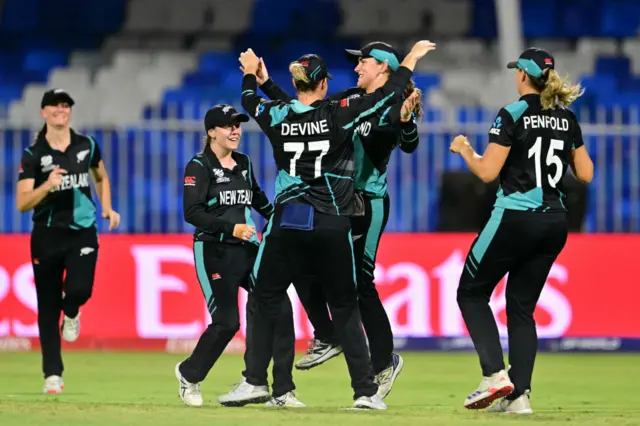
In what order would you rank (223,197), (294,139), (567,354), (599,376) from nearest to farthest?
(294,139) → (223,197) → (599,376) → (567,354)

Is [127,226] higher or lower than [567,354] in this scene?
higher

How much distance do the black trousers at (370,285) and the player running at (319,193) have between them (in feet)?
2.21

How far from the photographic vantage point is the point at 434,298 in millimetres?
14023

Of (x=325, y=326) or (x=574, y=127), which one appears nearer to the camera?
(x=574, y=127)

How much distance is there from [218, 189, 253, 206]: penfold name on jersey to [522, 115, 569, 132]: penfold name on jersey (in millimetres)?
1997

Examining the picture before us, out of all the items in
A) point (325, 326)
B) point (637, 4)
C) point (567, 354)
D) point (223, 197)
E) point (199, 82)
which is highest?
point (637, 4)

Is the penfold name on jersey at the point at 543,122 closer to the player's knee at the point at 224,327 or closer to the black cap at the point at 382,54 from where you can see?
the black cap at the point at 382,54

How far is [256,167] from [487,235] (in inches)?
291

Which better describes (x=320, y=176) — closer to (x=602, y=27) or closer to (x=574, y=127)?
(x=574, y=127)

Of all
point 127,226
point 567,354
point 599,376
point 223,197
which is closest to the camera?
point 223,197

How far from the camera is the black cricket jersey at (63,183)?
1009 cm

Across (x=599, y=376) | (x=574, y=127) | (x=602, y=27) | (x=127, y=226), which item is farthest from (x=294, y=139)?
(x=602, y=27)

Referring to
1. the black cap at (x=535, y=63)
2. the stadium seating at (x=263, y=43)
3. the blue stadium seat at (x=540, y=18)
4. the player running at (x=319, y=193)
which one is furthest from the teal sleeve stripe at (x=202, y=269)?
the blue stadium seat at (x=540, y=18)

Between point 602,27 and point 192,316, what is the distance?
9.63 metres
